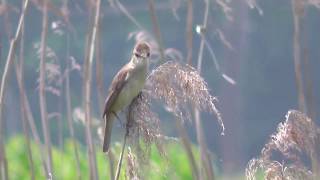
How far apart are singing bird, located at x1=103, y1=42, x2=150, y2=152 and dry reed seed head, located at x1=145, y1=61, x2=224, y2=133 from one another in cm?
14

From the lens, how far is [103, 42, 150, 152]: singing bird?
3.05m

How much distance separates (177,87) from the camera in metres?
2.91

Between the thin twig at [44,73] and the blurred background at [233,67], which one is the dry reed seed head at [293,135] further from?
the blurred background at [233,67]

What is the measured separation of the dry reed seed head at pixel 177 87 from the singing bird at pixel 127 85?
14cm

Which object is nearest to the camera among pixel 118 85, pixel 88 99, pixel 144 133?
pixel 144 133

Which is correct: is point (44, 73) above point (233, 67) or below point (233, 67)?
below

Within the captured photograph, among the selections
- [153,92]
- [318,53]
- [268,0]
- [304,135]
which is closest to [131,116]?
[153,92]

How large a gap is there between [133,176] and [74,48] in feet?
17.4

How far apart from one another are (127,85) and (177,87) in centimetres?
25

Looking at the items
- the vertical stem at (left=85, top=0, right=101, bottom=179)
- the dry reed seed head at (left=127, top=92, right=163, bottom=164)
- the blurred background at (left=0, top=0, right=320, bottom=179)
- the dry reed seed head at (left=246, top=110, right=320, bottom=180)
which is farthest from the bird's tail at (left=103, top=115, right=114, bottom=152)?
the blurred background at (left=0, top=0, right=320, bottom=179)

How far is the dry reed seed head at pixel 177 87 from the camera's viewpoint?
2.87 metres

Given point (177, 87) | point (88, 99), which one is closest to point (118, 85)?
point (177, 87)

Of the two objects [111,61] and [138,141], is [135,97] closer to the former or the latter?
[138,141]

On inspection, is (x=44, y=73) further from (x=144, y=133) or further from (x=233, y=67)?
(x=233, y=67)
